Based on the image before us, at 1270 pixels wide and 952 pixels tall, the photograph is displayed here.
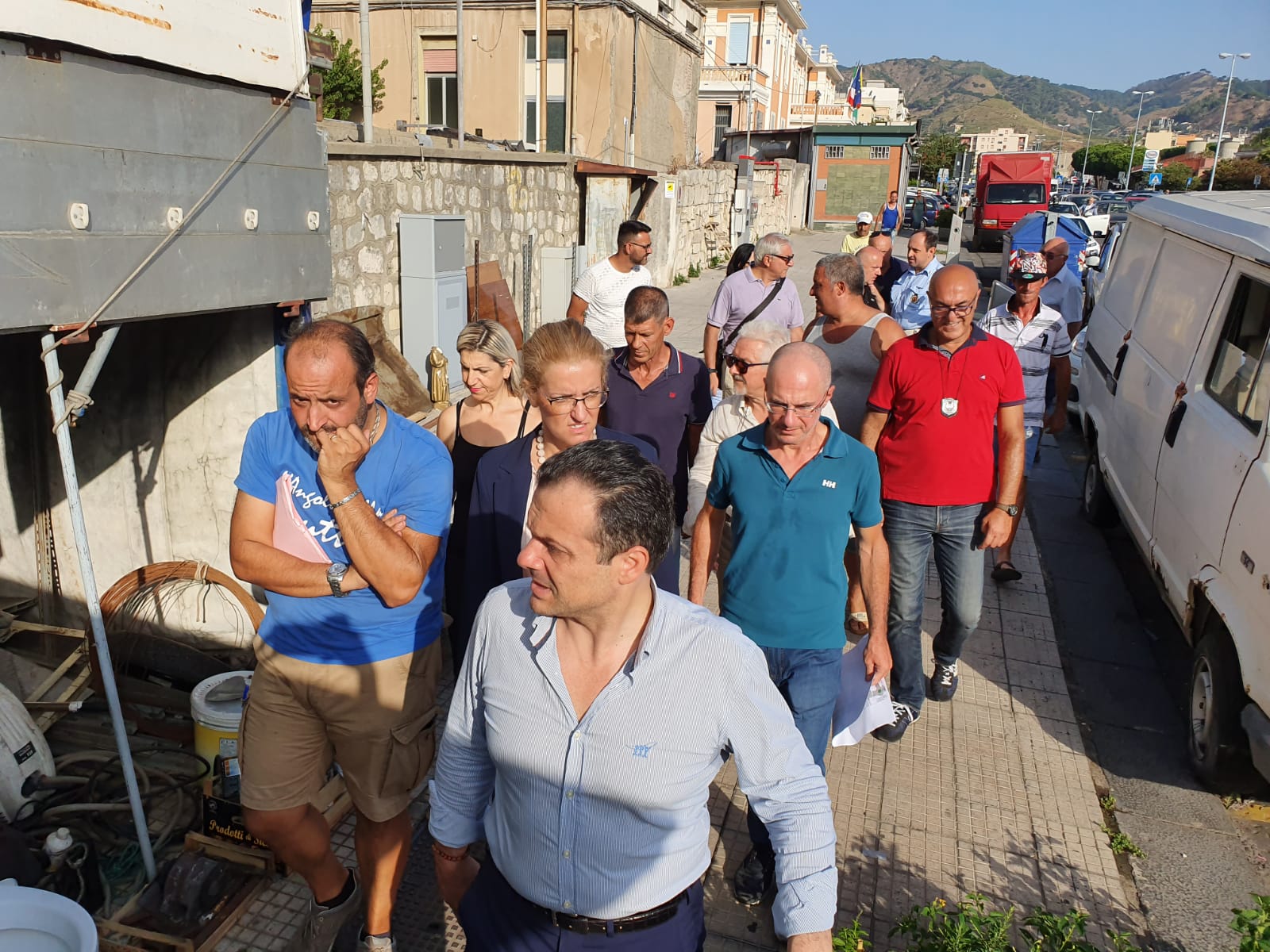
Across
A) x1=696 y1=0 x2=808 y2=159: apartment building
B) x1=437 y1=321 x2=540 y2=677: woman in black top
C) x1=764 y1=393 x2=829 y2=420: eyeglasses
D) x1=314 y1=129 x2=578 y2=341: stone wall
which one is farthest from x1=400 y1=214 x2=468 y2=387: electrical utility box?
x1=696 y1=0 x2=808 y2=159: apartment building

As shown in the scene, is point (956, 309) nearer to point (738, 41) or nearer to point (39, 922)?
point (39, 922)

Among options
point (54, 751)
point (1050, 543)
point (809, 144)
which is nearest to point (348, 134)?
point (54, 751)

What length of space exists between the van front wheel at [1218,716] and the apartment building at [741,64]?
39.5m

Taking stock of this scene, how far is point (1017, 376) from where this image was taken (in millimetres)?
4176

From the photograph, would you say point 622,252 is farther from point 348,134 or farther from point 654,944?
point 654,944

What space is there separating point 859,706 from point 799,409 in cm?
113

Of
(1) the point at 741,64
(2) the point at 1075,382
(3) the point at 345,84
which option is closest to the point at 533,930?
(2) the point at 1075,382

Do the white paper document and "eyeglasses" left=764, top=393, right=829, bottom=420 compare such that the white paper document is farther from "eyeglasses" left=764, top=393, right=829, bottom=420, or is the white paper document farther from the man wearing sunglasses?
the man wearing sunglasses

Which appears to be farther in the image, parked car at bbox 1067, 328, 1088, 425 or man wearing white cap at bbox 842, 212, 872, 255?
man wearing white cap at bbox 842, 212, 872, 255

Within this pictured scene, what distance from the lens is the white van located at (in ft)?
12.1

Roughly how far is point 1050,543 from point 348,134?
6.31 m

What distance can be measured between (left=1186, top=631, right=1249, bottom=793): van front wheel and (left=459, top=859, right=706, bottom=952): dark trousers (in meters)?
2.91

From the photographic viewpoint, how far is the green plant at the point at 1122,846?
3.66 meters

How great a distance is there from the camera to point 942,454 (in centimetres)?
413
